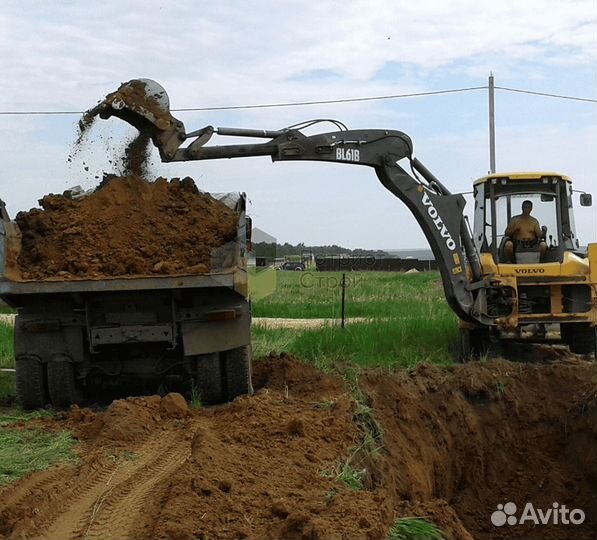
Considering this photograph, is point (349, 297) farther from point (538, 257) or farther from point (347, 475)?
point (347, 475)

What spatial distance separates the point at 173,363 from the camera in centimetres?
827

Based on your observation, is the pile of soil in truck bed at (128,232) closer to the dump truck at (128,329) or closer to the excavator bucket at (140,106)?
the dump truck at (128,329)

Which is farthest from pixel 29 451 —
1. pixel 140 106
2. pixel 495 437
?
pixel 495 437

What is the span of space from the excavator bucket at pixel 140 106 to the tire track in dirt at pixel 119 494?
364 cm

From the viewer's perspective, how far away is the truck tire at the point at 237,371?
321 inches

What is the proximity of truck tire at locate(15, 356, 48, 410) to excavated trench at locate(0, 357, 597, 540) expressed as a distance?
859 mm

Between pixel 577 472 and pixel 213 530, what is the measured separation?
498 cm

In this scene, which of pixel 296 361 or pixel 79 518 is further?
pixel 296 361

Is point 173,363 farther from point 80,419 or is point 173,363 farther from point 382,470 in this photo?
point 382,470

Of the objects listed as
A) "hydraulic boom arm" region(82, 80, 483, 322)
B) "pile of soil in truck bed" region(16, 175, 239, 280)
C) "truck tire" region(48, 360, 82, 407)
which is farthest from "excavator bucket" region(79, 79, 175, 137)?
"truck tire" region(48, 360, 82, 407)

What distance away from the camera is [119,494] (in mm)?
5121

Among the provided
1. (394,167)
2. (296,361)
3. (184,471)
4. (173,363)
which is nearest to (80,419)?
(173,363)

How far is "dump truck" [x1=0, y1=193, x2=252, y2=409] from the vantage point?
7.57 m

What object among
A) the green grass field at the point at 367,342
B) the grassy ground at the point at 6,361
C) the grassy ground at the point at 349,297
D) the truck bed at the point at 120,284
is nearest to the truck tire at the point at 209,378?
the truck bed at the point at 120,284
